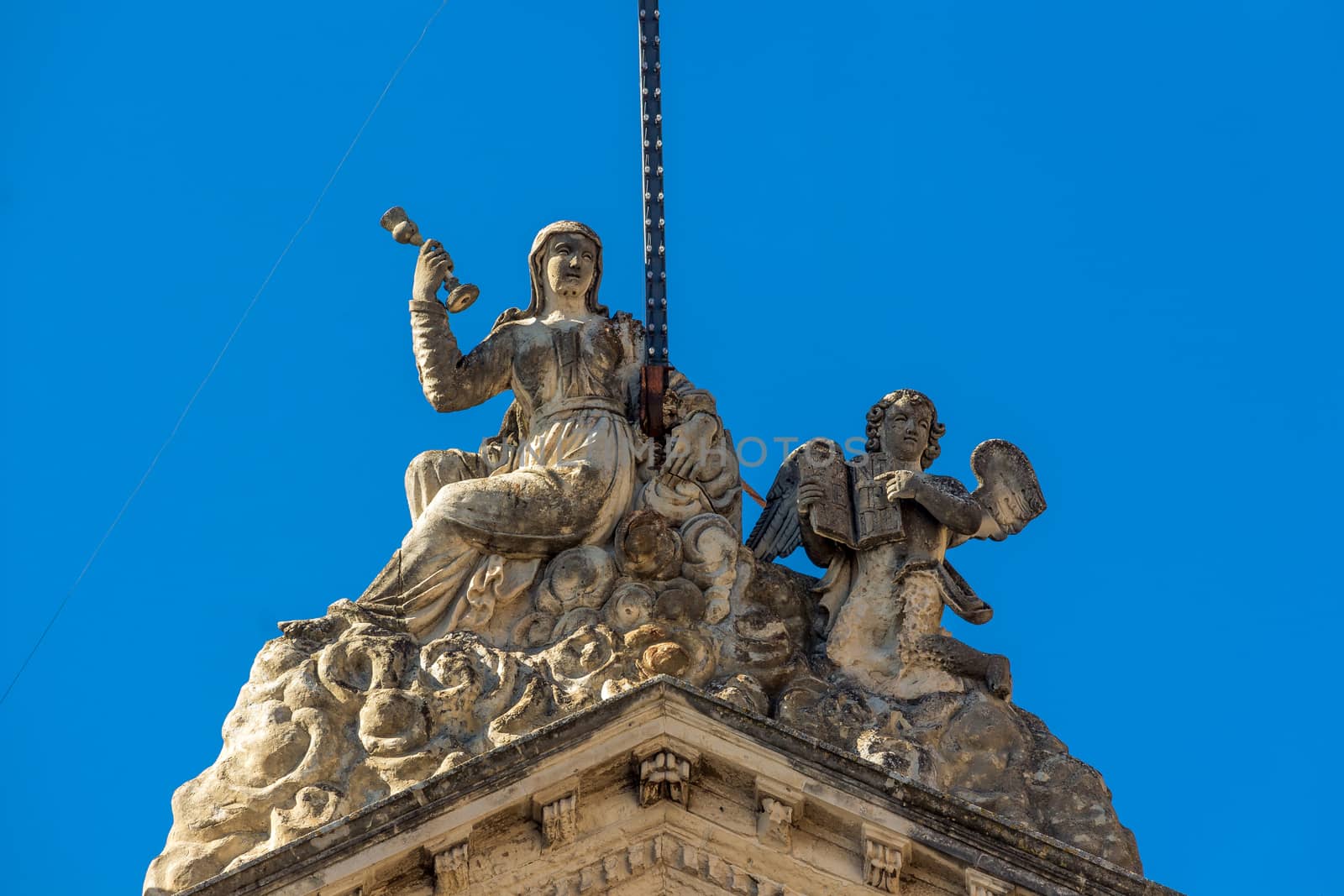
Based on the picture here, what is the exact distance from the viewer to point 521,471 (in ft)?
85.7

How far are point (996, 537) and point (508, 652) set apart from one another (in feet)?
13.2

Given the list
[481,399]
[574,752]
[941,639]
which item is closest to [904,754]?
[941,639]

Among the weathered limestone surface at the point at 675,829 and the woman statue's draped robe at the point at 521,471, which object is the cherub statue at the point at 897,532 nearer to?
the woman statue's draped robe at the point at 521,471

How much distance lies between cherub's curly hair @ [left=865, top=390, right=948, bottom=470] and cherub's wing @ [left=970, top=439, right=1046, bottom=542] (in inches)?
12.8

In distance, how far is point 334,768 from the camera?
24.2m

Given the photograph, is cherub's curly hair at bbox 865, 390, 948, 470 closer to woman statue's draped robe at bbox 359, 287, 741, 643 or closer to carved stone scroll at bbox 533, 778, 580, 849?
woman statue's draped robe at bbox 359, 287, 741, 643

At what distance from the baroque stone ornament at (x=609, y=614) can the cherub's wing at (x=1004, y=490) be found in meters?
0.02

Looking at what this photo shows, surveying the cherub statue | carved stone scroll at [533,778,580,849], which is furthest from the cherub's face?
carved stone scroll at [533,778,580,849]

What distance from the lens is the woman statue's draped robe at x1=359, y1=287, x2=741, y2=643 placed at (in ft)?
83.7

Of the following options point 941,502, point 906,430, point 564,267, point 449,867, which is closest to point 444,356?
point 564,267

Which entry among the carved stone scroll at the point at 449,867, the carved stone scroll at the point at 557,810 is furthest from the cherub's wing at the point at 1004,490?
the carved stone scroll at the point at 449,867

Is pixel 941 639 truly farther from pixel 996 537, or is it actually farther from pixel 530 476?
pixel 530 476

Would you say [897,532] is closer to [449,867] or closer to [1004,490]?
[1004,490]

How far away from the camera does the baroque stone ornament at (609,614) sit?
24172 millimetres
